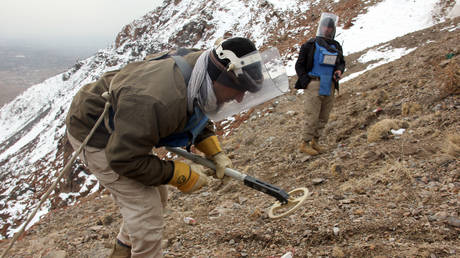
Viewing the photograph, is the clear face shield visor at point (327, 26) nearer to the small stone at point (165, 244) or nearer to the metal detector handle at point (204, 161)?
the metal detector handle at point (204, 161)

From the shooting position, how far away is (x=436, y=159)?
3283mm

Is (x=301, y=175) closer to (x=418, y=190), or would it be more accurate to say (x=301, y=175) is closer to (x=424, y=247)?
(x=418, y=190)

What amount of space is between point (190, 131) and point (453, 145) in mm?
3005

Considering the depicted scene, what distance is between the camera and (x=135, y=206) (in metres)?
2.20

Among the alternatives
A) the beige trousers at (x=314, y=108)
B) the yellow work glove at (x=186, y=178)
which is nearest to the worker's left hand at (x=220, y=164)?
the yellow work glove at (x=186, y=178)

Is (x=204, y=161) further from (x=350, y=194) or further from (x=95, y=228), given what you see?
(x=95, y=228)

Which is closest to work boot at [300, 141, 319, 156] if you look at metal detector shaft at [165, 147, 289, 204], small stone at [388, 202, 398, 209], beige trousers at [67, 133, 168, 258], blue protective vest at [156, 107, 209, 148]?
small stone at [388, 202, 398, 209]

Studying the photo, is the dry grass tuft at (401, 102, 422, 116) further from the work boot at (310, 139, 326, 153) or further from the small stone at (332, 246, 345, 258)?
the small stone at (332, 246, 345, 258)

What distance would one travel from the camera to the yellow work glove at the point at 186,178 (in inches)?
88.1

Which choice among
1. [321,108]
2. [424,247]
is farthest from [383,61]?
[424,247]

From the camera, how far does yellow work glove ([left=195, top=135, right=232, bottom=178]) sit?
9.03 feet

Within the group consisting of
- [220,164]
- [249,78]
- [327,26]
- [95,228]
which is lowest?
[95,228]

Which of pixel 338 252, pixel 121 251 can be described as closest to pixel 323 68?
pixel 338 252

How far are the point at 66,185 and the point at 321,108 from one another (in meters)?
26.5
